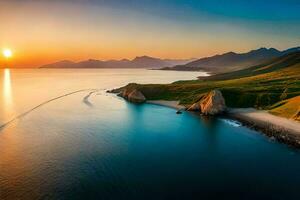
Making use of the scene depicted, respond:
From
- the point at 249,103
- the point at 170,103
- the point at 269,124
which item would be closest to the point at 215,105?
the point at 249,103

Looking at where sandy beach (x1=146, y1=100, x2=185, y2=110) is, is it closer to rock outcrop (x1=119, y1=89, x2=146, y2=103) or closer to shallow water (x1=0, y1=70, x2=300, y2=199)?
rock outcrop (x1=119, y1=89, x2=146, y2=103)

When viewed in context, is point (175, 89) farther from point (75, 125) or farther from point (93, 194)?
point (93, 194)

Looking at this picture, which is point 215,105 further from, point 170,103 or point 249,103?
point 170,103

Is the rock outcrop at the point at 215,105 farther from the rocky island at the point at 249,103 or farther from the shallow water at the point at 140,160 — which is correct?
the shallow water at the point at 140,160

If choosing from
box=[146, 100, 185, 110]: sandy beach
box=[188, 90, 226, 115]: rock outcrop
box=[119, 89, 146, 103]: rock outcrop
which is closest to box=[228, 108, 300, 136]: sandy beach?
box=[188, 90, 226, 115]: rock outcrop

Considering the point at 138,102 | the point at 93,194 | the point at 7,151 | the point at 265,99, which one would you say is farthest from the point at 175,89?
the point at 93,194
